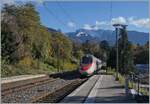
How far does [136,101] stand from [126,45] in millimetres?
81868

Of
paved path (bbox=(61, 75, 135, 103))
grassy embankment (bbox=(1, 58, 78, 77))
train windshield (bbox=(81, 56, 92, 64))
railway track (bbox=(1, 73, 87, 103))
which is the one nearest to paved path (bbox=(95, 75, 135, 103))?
paved path (bbox=(61, 75, 135, 103))

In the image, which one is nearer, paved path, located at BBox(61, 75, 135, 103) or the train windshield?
paved path, located at BBox(61, 75, 135, 103)

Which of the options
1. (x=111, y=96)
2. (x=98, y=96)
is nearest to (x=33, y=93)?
(x=98, y=96)

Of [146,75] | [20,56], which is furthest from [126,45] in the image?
[146,75]

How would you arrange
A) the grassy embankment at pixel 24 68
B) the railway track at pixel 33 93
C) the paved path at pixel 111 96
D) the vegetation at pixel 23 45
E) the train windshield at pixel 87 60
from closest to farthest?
the paved path at pixel 111 96, the railway track at pixel 33 93, the grassy embankment at pixel 24 68, the train windshield at pixel 87 60, the vegetation at pixel 23 45

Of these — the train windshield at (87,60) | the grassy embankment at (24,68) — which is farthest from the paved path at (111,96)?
the train windshield at (87,60)

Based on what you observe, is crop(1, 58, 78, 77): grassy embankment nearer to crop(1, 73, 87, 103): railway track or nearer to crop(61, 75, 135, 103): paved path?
crop(1, 73, 87, 103): railway track

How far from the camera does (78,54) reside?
465 feet

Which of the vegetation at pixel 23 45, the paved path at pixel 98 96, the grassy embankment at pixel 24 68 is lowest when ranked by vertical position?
the paved path at pixel 98 96

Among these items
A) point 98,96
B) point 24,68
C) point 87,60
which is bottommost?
point 98,96

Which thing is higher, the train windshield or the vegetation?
the vegetation

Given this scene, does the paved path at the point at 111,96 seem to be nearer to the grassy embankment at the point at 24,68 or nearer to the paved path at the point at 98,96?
the paved path at the point at 98,96

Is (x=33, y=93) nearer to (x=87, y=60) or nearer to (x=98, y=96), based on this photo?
(x=98, y=96)

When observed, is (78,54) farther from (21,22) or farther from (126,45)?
(21,22)
